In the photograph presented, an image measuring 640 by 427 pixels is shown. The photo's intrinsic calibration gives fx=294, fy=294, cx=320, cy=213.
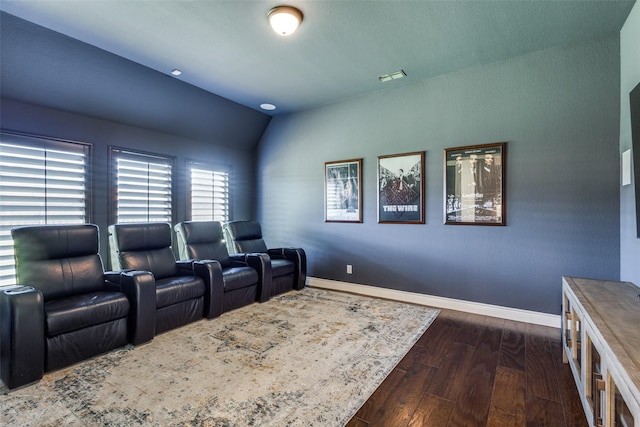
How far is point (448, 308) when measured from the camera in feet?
11.9

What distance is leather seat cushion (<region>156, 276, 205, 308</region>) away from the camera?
2857 millimetres

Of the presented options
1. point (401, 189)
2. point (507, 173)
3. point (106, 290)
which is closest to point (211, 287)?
point (106, 290)

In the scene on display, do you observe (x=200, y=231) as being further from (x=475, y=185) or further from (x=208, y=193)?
(x=475, y=185)

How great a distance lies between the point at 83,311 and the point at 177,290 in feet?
2.58

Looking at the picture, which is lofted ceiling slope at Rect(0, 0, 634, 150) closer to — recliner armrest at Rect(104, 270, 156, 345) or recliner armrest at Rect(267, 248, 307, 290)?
recliner armrest at Rect(104, 270, 156, 345)

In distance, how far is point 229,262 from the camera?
4.10 m

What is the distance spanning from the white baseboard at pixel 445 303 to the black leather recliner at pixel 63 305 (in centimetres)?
260

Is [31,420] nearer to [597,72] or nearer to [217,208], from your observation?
[217,208]

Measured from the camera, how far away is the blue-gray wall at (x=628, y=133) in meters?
2.29

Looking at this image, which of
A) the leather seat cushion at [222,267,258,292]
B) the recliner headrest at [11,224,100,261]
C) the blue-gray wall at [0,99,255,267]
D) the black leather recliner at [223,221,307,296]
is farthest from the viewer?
the black leather recliner at [223,221,307,296]

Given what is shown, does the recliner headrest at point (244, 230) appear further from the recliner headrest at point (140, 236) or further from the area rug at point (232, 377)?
the area rug at point (232, 377)

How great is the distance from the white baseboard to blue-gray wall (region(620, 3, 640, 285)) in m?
0.79

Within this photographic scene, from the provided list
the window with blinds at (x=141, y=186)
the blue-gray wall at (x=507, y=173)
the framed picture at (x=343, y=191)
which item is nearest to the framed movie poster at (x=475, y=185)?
the blue-gray wall at (x=507, y=173)

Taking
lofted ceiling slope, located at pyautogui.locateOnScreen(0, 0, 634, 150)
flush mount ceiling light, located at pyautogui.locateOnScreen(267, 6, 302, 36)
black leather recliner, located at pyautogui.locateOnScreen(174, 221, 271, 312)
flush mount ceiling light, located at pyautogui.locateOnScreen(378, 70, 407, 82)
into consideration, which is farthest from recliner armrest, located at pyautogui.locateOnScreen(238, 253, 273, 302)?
flush mount ceiling light, located at pyautogui.locateOnScreen(378, 70, 407, 82)
